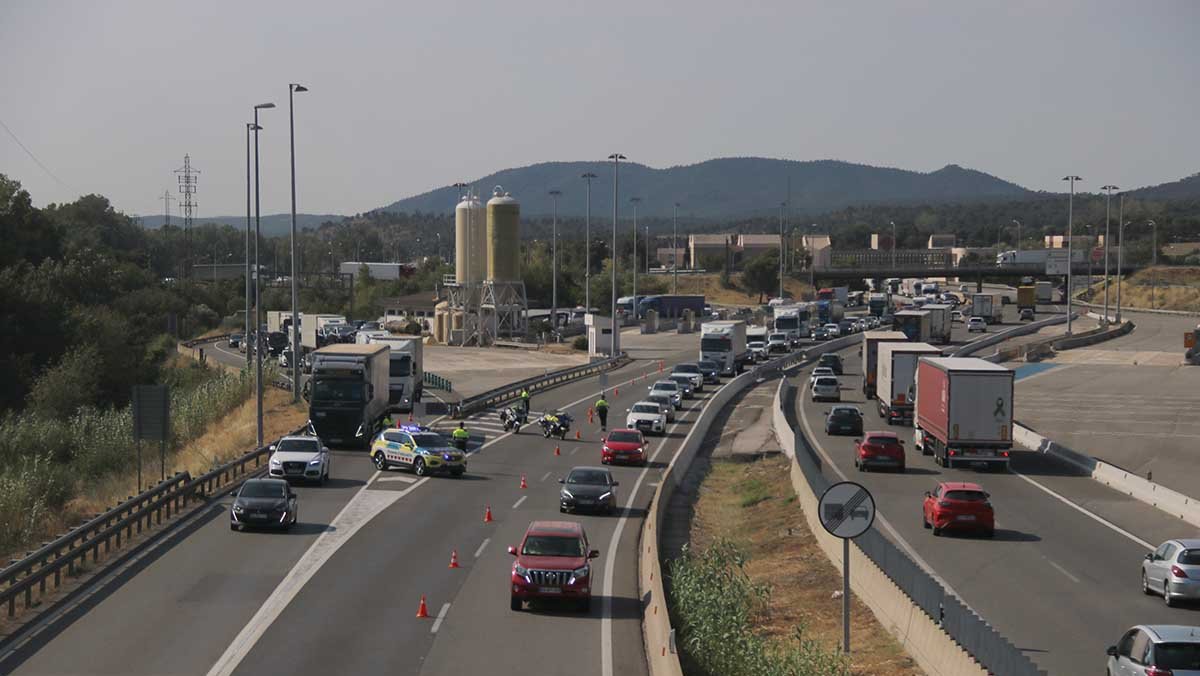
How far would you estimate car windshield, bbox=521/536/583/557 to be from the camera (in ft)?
72.1

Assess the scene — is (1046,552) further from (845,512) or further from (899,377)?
(899,377)

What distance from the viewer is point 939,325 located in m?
96.4

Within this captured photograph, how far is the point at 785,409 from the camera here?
59.3 metres

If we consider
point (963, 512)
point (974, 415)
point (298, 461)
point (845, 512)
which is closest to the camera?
point (845, 512)

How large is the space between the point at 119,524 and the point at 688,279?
16778 centimetres

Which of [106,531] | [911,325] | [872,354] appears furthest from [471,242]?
[106,531]

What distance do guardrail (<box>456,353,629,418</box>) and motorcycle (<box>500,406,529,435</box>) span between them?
3637 millimetres

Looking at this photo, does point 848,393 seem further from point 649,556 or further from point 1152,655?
point 1152,655

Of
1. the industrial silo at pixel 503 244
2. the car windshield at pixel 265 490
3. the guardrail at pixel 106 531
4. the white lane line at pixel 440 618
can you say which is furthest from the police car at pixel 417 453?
the industrial silo at pixel 503 244

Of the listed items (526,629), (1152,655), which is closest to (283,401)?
(526,629)

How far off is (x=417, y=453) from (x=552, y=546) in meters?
16.6

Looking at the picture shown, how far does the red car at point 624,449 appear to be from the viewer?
136 feet

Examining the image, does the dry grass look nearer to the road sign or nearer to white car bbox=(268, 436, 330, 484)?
white car bbox=(268, 436, 330, 484)

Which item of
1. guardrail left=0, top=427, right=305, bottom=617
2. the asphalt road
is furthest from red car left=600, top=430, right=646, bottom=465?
guardrail left=0, top=427, right=305, bottom=617
